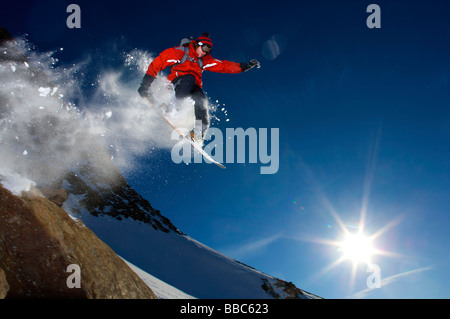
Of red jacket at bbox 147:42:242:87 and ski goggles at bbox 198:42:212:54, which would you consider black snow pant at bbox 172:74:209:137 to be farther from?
ski goggles at bbox 198:42:212:54

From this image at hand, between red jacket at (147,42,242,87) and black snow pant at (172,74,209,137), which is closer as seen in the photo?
black snow pant at (172,74,209,137)

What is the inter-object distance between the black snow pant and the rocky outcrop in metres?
4.51

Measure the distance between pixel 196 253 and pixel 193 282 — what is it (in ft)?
26.9

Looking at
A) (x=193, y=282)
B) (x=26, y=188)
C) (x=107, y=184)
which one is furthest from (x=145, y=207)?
(x=26, y=188)

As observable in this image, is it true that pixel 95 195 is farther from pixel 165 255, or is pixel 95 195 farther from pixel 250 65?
pixel 250 65

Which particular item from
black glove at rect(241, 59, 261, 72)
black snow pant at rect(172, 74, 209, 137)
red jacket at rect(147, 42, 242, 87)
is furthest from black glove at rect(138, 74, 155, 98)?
black glove at rect(241, 59, 261, 72)

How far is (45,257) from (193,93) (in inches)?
213

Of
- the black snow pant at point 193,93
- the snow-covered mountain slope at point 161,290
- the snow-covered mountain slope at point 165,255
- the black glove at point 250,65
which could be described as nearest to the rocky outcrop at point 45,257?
the black snow pant at point 193,93

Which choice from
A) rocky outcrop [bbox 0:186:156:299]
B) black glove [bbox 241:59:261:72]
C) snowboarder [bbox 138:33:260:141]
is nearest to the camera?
rocky outcrop [bbox 0:186:156:299]

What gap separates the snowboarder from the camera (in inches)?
270

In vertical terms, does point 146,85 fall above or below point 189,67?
below

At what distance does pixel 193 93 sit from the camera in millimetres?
7078

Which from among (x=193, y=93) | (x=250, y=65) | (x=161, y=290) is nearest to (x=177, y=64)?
(x=193, y=93)

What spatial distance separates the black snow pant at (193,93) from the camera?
688cm
